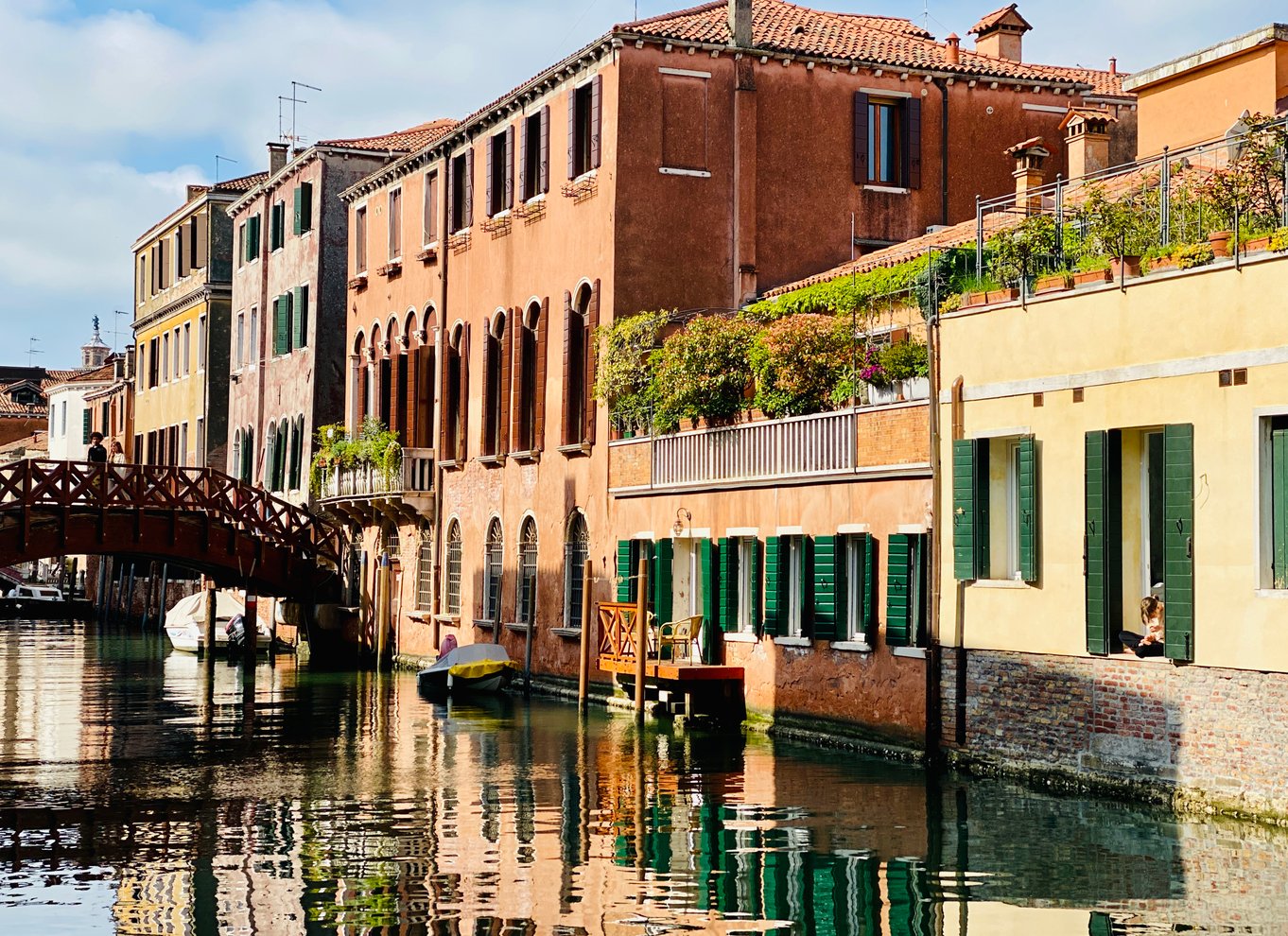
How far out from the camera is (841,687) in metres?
20.5

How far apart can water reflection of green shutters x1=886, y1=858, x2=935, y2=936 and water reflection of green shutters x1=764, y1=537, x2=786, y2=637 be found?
8.36 meters

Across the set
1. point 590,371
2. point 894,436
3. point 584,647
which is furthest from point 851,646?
point 590,371

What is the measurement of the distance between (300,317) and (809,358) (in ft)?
73.0

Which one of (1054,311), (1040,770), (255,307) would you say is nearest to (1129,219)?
(1054,311)

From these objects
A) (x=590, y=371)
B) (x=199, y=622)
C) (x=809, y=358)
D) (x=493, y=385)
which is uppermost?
(x=493, y=385)

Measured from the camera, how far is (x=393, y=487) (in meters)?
34.4

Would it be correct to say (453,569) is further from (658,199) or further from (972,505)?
(972,505)

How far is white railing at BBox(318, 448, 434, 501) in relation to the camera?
34250 mm

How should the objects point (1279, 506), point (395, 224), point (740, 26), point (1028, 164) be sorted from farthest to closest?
point (395, 224) < point (740, 26) < point (1028, 164) < point (1279, 506)

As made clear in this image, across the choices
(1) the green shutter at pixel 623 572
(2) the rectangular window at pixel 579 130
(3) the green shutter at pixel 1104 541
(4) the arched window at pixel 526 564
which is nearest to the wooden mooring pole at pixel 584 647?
(1) the green shutter at pixel 623 572

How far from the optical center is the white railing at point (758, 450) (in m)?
20.8

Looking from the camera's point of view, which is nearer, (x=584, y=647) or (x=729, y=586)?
(x=729, y=586)

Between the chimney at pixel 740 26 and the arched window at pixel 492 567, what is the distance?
8.92 meters

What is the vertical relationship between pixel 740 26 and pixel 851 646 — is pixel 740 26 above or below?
above
